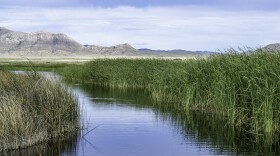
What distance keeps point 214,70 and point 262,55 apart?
346cm

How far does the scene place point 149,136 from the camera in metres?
18.4

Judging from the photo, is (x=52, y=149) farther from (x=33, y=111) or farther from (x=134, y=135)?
(x=134, y=135)

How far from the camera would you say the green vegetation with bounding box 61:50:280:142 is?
56.0 ft

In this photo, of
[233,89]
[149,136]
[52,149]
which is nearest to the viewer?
[52,149]

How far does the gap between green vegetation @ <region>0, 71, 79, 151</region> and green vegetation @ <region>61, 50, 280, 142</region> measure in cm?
635

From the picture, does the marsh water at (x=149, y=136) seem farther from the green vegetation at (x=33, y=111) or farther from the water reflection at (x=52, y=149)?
the green vegetation at (x=33, y=111)

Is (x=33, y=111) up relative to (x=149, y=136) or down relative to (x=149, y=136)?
up

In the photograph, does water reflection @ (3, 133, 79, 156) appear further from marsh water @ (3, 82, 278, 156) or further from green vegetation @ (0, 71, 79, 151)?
green vegetation @ (0, 71, 79, 151)

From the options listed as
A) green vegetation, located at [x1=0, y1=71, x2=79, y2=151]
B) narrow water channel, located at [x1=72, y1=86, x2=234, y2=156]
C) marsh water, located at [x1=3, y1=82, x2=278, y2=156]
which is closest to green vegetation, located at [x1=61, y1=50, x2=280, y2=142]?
marsh water, located at [x1=3, y1=82, x2=278, y2=156]

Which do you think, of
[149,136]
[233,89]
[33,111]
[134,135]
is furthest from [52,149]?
[233,89]

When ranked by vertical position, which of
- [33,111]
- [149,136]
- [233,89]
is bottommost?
[149,136]

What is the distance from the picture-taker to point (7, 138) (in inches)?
561

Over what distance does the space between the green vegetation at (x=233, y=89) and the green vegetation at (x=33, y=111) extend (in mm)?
6354

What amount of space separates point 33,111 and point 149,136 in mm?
4964
